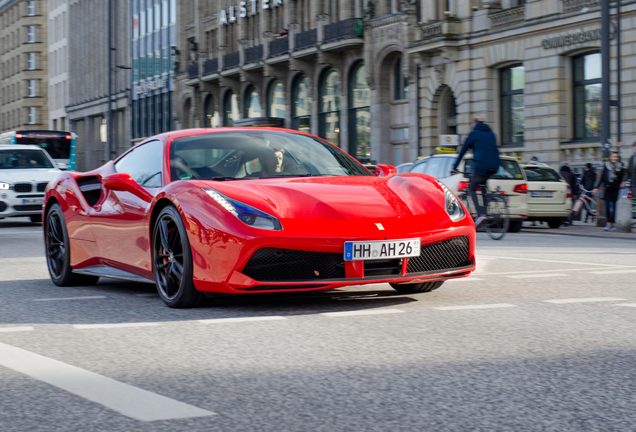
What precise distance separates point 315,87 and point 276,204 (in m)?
47.1

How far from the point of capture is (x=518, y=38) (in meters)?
39.0

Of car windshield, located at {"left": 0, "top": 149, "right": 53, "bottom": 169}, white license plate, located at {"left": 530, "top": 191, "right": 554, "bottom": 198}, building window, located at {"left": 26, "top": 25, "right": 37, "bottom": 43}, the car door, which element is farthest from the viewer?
building window, located at {"left": 26, "top": 25, "right": 37, "bottom": 43}

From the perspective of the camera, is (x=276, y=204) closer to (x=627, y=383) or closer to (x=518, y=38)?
(x=627, y=383)

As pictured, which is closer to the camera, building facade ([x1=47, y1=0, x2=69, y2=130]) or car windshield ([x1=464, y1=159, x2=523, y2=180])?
car windshield ([x1=464, y1=159, x2=523, y2=180])

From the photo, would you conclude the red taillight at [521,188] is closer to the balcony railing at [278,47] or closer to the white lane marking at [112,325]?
the white lane marking at [112,325]

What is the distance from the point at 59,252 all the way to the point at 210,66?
5544 cm

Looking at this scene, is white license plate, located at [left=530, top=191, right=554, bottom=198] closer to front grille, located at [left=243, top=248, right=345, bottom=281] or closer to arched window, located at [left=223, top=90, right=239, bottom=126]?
front grille, located at [left=243, top=248, right=345, bottom=281]

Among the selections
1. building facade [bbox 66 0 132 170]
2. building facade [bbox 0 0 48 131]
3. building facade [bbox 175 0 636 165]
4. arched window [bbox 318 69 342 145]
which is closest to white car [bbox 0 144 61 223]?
building facade [bbox 175 0 636 165]

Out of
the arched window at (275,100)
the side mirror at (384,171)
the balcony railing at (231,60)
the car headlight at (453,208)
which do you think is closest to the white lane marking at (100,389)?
the car headlight at (453,208)

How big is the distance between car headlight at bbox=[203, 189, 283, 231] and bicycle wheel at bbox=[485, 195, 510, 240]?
10850 millimetres

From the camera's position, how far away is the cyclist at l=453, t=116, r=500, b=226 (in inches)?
711

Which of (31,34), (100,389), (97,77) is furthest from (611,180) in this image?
(31,34)

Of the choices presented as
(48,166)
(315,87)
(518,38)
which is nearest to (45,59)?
(315,87)

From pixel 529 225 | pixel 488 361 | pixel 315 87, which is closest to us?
pixel 488 361
